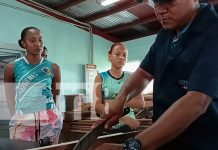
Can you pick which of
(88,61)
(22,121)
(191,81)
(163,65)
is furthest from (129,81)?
(88,61)

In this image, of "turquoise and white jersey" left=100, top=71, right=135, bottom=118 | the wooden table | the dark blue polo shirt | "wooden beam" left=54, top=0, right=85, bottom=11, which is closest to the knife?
the dark blue polo shirt

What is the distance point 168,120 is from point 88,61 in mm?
6249

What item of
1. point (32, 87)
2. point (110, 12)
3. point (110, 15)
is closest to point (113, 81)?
point (32, 87)

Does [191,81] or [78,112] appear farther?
[78,112]

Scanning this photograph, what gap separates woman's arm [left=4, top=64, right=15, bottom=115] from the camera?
213cm

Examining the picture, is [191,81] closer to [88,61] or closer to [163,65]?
[163,65]

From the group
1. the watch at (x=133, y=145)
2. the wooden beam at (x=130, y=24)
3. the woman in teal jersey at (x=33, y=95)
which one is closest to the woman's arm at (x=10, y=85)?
the woman in teal jersey at (x=33, y=95)

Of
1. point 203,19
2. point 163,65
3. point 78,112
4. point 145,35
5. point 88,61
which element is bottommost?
point 78,112

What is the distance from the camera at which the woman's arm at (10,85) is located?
2.13 metres

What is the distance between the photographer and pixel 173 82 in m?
0.93

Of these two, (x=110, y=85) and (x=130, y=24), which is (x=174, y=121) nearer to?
(x=110, y=85)

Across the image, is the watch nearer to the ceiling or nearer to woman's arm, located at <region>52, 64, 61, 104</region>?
woman's arm, located at <region>52, 64, 61, 104</region>

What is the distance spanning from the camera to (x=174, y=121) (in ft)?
2.47

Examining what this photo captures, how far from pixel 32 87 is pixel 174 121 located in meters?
1.49
